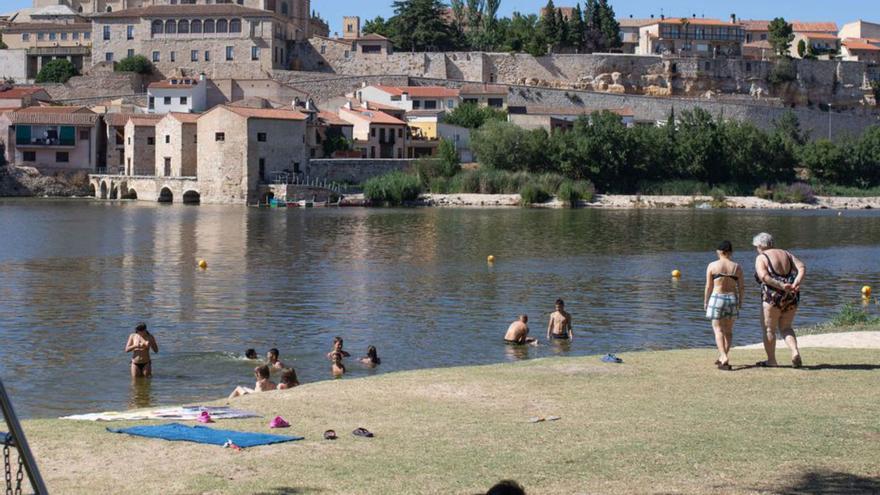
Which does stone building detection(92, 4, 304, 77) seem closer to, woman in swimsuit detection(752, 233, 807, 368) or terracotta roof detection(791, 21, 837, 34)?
terracotta roof detection(791, 21, 837, 34)

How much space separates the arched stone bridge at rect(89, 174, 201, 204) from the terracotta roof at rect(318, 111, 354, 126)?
428 inches

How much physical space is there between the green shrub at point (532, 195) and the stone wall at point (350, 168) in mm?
8577

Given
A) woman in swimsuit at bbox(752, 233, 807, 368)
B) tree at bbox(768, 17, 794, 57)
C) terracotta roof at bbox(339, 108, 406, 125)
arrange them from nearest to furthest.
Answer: woman in swimsuit at bbox(752, 233, 807, 368) < terracotta roof at bbox(339, 108, 406, 125) < tree at bbox(768, 17, 794, 57)

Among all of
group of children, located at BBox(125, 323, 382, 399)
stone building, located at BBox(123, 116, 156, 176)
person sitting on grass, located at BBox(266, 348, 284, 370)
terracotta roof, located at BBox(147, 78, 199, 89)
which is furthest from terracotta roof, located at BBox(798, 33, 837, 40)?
person sitting on grass, located at BBox(266, 348, 284, 370)

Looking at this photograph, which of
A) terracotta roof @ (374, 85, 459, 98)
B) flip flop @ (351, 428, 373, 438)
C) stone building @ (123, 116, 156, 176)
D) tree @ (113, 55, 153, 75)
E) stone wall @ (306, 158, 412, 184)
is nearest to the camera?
flip flop @ (351, 428, 373, 438)

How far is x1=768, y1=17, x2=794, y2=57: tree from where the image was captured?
113 metres

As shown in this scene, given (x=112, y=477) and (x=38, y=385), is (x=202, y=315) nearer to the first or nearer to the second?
(x=38, y=385)

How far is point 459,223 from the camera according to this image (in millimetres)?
59188

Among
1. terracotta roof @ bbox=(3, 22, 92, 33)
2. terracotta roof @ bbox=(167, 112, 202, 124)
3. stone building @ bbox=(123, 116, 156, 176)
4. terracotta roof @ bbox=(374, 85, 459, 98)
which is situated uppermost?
terracotta roof @ bbox=(3, 22, 92, 33)

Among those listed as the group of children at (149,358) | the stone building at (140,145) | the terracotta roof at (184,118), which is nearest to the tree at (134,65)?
the stone building at (140,145)

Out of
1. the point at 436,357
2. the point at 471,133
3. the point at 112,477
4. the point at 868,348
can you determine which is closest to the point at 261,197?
the point at 471,133

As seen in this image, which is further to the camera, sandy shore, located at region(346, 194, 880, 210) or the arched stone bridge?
the arched stone bridge

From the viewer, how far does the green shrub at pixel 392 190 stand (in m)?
76.8

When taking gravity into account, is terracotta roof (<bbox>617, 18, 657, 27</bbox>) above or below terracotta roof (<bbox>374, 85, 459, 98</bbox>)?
above
